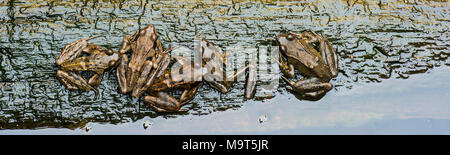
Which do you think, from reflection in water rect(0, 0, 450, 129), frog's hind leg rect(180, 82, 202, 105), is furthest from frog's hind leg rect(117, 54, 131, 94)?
frog's hind leg rect(180, 82, 202, 105)

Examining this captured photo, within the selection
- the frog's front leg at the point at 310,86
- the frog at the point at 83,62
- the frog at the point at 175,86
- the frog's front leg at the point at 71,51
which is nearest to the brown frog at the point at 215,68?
the frog at the point at 175,86

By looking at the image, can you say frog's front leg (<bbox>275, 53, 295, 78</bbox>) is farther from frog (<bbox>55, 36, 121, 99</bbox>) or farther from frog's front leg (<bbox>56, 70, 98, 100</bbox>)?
frog's front leg (<bbox>56, 70, 98, 100</bbox>)

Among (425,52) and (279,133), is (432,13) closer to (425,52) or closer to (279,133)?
(425,52)

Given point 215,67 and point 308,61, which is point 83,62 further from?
point 308,61

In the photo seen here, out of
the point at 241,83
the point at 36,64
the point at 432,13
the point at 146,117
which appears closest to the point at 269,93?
the point at 241,83

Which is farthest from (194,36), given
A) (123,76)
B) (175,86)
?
(123,76)

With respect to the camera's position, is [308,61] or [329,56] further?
[329,56]
